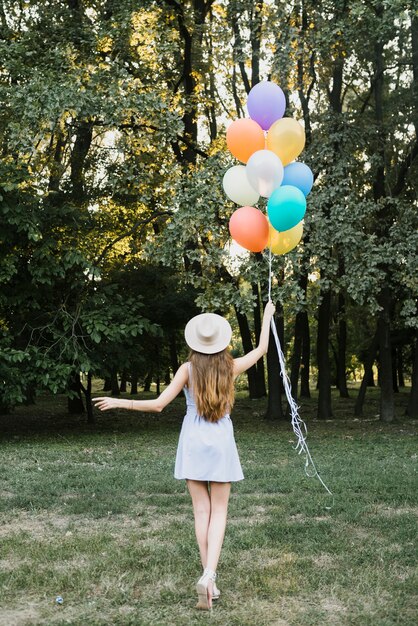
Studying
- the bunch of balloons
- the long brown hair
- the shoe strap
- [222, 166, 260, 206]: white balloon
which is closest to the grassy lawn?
the shoe strap

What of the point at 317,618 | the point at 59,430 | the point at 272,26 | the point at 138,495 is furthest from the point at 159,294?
the point at 317,618

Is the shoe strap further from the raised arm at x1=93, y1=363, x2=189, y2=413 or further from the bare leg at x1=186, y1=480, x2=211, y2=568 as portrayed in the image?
the raised arm at x1=93, y1=363, x2=189, y2=413

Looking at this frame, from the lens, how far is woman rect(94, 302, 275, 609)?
4.98 metres

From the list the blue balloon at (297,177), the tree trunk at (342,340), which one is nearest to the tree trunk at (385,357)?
the tree trunk at (342,340)

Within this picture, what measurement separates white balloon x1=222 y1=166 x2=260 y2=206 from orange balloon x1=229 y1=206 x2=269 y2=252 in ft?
0.71

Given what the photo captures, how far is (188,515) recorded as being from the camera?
7496 mm

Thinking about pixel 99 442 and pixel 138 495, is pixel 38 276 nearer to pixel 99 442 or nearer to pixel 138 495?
pixel 99 442

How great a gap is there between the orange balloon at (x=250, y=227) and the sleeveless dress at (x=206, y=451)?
238cm

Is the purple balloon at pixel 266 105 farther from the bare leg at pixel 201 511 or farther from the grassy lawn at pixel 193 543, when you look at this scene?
the grassy lawn at pixel 193 543

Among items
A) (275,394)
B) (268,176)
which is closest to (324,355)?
(275,394)

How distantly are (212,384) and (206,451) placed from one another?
1.56 ft

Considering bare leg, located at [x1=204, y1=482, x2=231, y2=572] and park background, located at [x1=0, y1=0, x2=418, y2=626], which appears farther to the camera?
park background, located at [x1=0, y1=0, x2=418, y2=626]

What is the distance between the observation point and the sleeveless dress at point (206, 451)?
4984 millimetres

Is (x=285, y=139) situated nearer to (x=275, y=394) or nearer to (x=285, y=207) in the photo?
(x=285, y=207)
